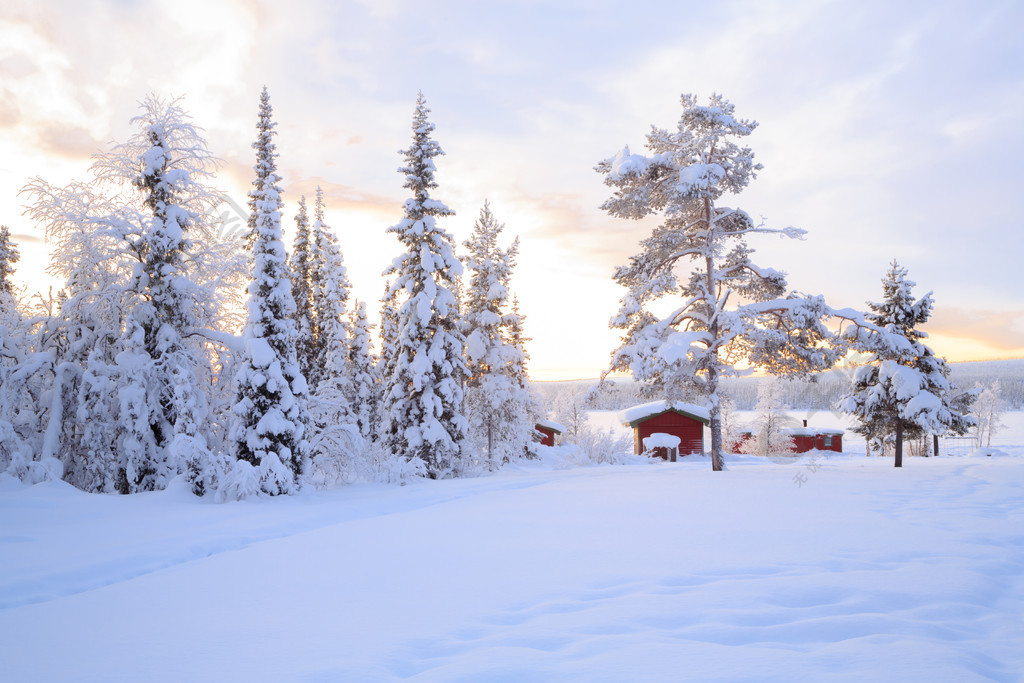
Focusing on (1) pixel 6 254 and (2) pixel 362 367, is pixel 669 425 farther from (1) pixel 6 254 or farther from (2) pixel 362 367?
(1) pixel 6 254

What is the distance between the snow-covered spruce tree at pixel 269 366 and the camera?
15.6 metres

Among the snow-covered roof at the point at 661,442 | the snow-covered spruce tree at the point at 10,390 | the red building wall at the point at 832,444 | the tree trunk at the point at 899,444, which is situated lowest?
the red building wall at the point at 832,444

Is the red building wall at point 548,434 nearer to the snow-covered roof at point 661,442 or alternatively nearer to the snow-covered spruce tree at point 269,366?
the snow-covered roof at point 661,442

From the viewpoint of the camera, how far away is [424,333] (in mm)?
22969

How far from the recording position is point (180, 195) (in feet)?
58.4

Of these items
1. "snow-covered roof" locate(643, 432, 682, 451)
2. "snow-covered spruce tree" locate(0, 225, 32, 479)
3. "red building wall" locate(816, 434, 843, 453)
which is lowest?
"red building wall" locate(816, 434, 843, 453)

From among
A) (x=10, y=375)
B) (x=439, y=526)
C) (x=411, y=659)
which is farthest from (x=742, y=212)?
(x=10, y=375)

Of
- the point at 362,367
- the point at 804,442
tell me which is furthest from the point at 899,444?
the point at 804,442

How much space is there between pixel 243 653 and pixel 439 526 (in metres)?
5.55

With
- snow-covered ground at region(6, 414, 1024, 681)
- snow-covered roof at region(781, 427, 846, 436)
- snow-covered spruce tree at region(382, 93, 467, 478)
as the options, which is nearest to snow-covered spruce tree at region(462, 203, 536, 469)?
snow-covered spruce tree at region(382, 93, 467, 478)

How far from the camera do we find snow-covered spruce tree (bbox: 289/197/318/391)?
3148cm

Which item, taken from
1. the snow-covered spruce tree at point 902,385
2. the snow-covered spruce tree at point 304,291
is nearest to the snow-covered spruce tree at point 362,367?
the snow-covered spruce tree at point 304,291

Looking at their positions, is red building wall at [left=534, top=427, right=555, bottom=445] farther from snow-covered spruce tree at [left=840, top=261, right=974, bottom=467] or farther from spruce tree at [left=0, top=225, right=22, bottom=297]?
spruce tree at [left=0, top=225, right=22, bottom=297]

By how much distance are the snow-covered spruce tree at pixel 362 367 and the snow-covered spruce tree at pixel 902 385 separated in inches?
1012
